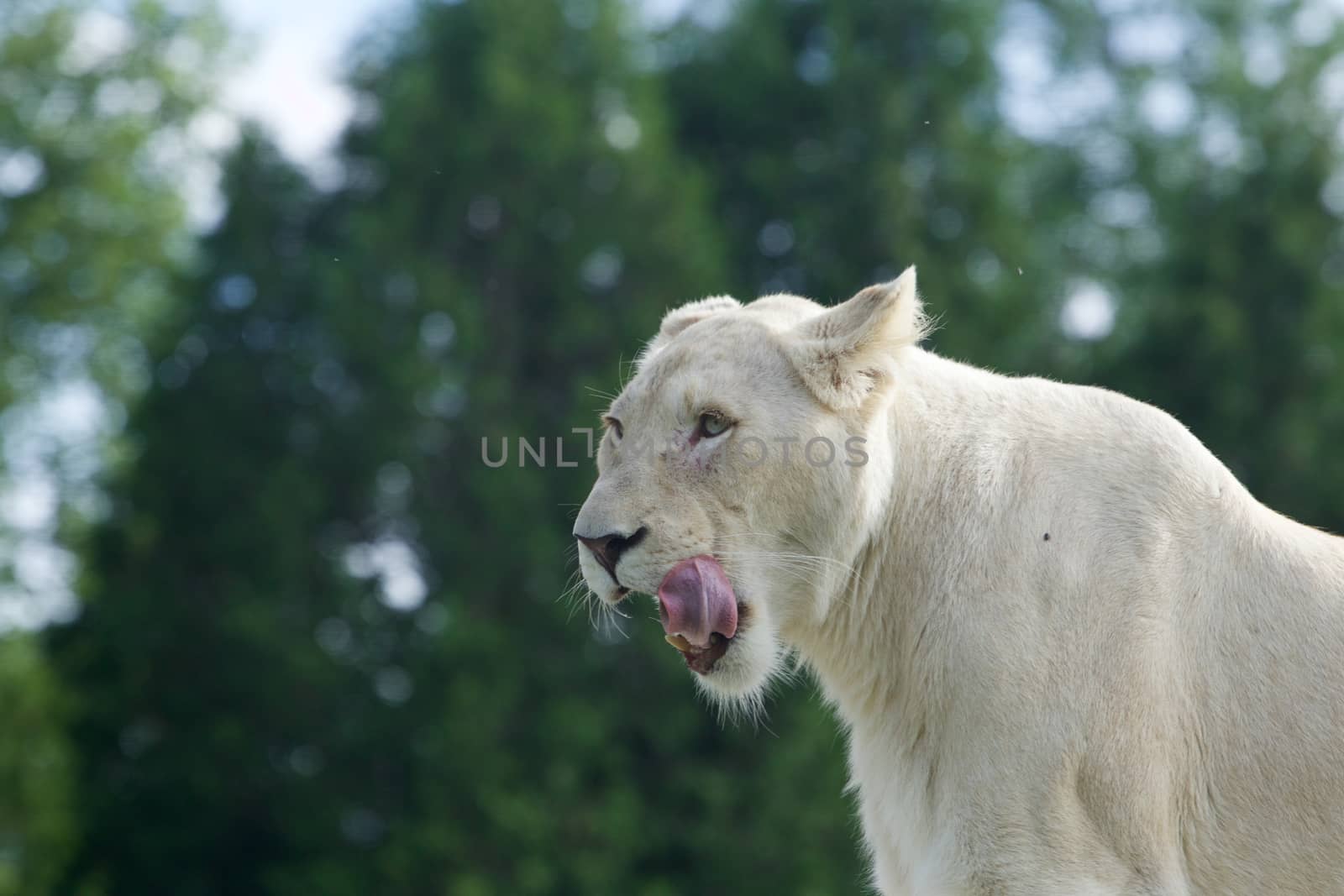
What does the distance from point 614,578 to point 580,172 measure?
16.8 metres

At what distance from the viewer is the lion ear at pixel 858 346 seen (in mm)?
4793

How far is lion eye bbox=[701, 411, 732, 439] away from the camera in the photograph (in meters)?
4.81

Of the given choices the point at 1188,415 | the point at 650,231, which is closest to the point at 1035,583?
the point at 650,231

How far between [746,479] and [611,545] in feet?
1.57

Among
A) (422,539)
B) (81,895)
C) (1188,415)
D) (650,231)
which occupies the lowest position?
(81,895)

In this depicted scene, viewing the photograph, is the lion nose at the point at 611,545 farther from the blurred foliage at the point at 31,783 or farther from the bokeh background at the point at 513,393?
the blurred foliage at the point at 31,783

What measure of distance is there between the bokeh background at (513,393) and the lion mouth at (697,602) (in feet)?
43.3

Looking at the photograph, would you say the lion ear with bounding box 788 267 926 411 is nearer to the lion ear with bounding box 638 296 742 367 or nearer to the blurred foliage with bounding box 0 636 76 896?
the lion ear with bounding box 638 296 742 367

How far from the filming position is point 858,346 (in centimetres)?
481

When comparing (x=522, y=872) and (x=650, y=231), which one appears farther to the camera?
(x=650, y=231)

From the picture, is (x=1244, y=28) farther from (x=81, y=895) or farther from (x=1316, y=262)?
(x=81, y=895)

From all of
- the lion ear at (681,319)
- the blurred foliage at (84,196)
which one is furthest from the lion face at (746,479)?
the blurred foliage at (84,196)

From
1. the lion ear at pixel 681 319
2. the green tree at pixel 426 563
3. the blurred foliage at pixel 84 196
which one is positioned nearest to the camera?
the lion ear at pixel 681 319

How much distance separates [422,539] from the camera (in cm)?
2028
